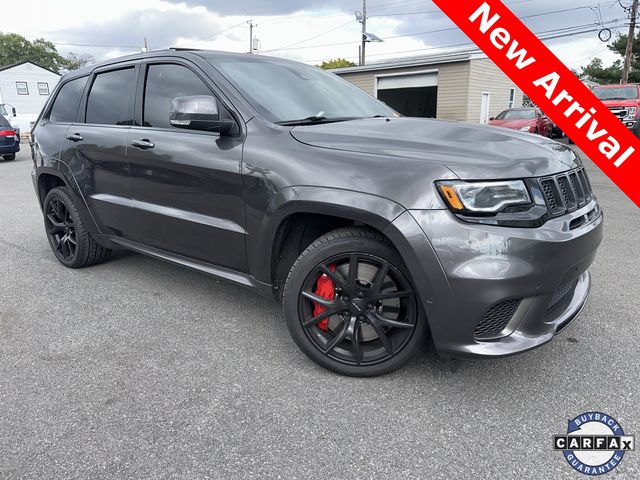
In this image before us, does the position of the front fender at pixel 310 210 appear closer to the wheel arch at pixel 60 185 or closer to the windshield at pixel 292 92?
the windshield at pixel 292 92

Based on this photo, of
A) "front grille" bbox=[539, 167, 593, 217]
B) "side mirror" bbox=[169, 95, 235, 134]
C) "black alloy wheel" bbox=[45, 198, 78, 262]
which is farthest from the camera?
"black alloy wheel" bbox=[45, 198, 78, 262]

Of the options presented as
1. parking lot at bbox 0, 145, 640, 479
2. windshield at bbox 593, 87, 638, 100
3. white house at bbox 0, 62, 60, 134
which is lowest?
parking lot at bbox 0, 145, 640, 479

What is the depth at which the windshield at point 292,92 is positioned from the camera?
2.86 meters

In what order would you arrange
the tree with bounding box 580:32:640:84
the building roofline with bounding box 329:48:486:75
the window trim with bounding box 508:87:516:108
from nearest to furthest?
the building roofline with bounding box 329:48:486:75 < the window trim with bounding box 508:87:516:108 < the tree with bounding box 580:32:640:84

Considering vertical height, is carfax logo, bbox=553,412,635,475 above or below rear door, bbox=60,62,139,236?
below

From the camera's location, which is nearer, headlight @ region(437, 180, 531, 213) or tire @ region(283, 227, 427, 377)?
headlight @ region(437, 180, 531, 213)

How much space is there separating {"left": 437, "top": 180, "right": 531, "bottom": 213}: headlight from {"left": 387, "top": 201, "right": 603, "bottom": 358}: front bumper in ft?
0.23

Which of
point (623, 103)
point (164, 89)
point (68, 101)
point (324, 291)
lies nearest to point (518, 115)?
point (623, 103)

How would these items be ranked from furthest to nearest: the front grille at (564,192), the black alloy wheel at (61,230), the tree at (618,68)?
the tree at (618,68)
the black alloy wheel at (61,230)
the front grille at (564,192)

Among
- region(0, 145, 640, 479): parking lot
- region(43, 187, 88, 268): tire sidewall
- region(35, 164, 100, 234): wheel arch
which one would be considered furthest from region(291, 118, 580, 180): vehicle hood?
region(43, 187, 88, 268): tire sidewall

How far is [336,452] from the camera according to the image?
79.3 inches

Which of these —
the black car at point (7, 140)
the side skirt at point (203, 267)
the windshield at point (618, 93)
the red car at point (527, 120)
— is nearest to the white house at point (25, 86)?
the black car at point (7, 140)

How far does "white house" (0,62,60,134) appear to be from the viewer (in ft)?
127

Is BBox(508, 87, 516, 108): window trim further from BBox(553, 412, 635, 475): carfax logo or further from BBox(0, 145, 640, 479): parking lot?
BBox(553, 412, 635, 475): carfax logo
